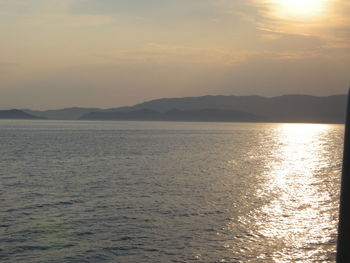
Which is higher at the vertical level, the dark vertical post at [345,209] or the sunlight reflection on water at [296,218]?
the dark vertical post at [345,209]

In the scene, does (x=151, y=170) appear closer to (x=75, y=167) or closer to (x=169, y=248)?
(x=75, y=167)

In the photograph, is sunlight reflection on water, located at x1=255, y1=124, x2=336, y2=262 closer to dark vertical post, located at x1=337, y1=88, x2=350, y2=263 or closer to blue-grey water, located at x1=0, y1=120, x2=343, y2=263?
blue-grey water, located at x1=0, y1=120, x2=343, y2=263

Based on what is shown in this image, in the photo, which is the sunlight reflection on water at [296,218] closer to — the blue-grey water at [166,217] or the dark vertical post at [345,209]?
the blue-grey water at [166,217]

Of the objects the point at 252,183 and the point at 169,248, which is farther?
the point at 252,183

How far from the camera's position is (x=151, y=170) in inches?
2190

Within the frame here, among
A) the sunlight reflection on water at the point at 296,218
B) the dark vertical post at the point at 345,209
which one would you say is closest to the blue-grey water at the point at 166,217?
the sunlight reflection on water at the point at 296,218

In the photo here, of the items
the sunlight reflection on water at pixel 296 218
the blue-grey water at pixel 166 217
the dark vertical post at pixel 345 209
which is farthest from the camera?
the sunlight reflection on water at pixel 296 218

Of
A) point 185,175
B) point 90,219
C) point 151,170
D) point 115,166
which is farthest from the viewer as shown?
Result: point 115,166

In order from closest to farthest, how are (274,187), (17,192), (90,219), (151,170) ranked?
(90,219) → (17,192) → (274,187) → (151,170)

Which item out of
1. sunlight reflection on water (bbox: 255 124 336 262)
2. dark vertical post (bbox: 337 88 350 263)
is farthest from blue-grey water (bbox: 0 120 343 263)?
dark vertical post (bbox: 337 88 350 263)

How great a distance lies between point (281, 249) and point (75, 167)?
44031mm

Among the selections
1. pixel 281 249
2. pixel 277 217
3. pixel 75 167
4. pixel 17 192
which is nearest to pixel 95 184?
pixel 17 192

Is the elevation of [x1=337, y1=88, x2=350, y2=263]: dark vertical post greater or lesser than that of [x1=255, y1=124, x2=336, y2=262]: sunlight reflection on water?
greater

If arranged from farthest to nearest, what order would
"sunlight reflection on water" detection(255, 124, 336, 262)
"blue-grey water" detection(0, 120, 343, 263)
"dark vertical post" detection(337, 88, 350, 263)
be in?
"sunlight reflection on water" detection(255, 124, 336, 262), "blue-grey water" detection(0, 120, 343, 263), "dark vertical post" detection(337, 88, 350, 263)
